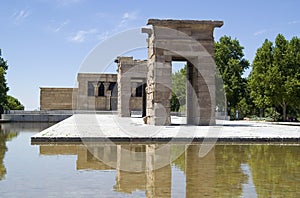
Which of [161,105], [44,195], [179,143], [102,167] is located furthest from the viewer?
[161,105]

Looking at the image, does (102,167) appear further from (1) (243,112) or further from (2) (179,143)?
(1) (243,112)

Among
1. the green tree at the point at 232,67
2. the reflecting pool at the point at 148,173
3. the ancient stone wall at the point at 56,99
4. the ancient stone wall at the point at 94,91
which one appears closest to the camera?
the reflecting pool at the point at 148,173

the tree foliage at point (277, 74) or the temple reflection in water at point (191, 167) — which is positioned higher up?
the tree foliage at point (277, 74)

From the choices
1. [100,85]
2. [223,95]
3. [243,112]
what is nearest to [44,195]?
[223,95]

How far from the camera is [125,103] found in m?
38.0

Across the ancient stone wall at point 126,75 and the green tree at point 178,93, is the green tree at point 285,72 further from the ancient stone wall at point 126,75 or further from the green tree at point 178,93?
the green tree at point 178,93

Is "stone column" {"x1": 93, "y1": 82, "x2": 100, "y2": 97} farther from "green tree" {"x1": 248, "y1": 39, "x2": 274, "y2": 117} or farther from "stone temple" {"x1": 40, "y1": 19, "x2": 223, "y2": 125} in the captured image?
"stone temple" {"x1": 40, "y1": 19, "x2": 223, "y2": 125}

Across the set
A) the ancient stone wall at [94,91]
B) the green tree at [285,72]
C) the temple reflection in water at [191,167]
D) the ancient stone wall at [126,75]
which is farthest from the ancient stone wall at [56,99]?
the temple reflection in water at [191,167]

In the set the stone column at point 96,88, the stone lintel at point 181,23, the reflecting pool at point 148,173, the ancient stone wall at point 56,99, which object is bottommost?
the reflecting pool at point 148,173

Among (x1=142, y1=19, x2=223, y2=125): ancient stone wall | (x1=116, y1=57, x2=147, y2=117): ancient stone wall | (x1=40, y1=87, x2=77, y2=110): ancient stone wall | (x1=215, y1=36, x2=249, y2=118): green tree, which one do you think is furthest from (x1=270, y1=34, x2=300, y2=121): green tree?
(x1=40, y1=87, x2=77, y2=110): ancient stone wall

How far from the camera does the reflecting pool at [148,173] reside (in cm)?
583

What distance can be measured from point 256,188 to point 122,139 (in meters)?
7.84

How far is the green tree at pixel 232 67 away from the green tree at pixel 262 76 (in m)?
2.75

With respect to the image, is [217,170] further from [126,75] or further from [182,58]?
[126,75]
